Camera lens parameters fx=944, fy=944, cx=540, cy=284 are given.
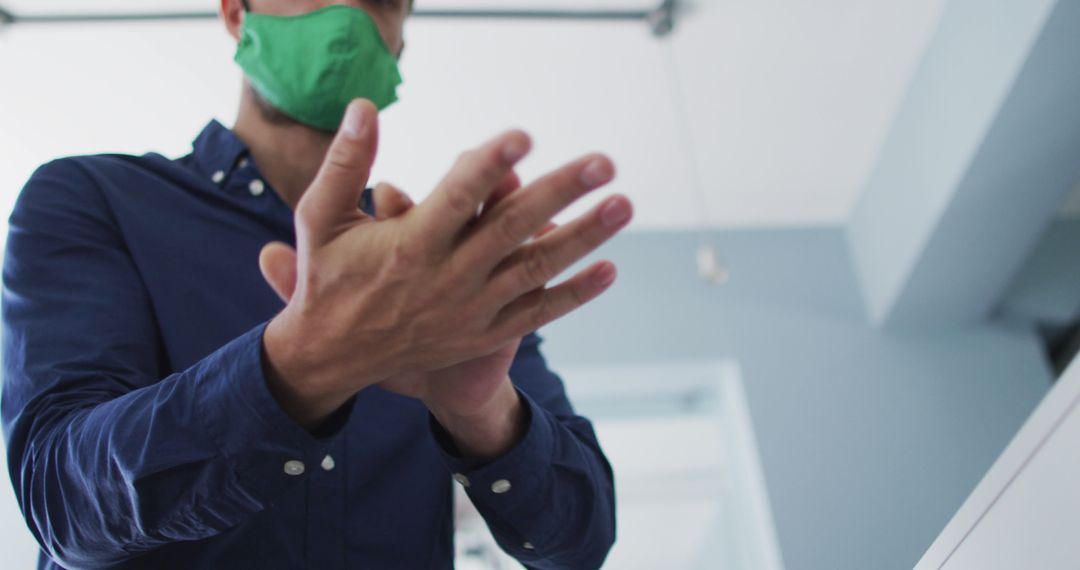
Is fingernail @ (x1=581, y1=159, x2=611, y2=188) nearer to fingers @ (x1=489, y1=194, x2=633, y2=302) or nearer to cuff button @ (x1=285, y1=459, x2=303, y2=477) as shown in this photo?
fingers @ (x1=489, y1=194, x2=633, y2=302)

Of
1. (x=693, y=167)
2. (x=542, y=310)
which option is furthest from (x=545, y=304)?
→ (x=693, y=167)

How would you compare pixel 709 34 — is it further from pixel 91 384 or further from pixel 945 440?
pixel 91 384

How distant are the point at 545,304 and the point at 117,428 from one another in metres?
0.22

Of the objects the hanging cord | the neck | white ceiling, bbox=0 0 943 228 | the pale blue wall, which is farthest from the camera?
white ceiling, bbox=0 0 943 228

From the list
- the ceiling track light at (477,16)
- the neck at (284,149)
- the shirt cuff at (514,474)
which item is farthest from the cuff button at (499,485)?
the ceiling track light at (477,16)

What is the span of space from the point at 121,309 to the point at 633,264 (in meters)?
2.15

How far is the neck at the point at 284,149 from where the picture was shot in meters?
0.84

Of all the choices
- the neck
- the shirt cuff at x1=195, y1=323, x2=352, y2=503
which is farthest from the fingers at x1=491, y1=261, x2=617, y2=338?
the neck

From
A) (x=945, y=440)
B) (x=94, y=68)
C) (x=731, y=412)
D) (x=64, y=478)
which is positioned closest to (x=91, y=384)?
(x=64, y=478)

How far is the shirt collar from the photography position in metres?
0.81

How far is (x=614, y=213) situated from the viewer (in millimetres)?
396

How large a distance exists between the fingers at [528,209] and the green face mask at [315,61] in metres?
0.50

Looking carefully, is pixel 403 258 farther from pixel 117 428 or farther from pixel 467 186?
pixel 117 428

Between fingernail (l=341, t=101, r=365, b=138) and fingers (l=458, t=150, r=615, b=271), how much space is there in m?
0.06
